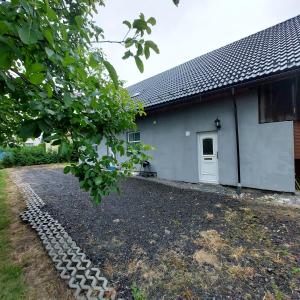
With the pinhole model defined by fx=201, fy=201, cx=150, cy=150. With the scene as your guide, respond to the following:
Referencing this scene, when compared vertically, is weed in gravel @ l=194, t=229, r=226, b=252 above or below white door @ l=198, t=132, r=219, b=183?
below

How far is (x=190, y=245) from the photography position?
10.6 feet

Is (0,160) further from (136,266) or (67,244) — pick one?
(136,266)

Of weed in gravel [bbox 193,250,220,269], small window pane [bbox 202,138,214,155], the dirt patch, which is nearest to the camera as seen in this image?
the dirt patch

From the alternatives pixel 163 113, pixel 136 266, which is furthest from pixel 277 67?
pixel 136 266

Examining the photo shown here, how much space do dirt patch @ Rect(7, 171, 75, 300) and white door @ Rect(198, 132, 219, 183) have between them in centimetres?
582

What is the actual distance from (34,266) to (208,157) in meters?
6.21

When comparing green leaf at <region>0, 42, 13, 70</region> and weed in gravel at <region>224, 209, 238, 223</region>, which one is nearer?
green leaf at <region>0, 42, 13, 70</region>

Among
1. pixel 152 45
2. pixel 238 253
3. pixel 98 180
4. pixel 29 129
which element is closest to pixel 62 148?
pixel 29 129

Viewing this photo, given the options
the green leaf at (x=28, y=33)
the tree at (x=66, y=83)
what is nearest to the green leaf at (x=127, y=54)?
the tree at (x=66, y=83)

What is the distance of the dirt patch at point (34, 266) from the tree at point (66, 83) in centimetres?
139

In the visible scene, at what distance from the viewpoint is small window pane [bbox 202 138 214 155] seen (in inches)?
292

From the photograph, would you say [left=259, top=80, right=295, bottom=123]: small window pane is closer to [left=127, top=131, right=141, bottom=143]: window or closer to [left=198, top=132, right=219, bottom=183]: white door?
[left=198, top=132, right=219, bottom=183]: white door

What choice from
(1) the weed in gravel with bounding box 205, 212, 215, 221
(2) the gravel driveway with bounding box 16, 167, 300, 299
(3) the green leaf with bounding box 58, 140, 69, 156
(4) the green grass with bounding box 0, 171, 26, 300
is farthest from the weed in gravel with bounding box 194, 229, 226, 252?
(3) the green leaf with bounding box 58, 140, 69, 156

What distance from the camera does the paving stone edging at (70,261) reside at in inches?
88.7
